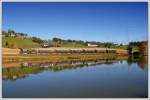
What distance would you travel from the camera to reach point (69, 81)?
6.79 meters

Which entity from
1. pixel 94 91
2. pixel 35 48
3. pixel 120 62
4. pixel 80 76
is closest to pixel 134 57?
pixel 120 62

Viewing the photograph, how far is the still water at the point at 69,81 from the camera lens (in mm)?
5559

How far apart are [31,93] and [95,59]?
191 inches

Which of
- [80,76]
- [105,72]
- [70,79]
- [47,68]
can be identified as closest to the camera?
[70,79]

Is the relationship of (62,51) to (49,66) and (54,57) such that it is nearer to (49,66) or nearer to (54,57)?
(54,57)

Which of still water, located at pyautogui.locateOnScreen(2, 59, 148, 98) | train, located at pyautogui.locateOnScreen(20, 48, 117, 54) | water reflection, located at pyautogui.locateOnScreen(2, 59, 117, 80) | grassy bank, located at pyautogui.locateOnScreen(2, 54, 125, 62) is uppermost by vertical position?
train, located at pyautogui.locateOnScreen(20, 48, 117, 54)

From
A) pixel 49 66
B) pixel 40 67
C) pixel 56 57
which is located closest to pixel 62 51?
pixel 56 57

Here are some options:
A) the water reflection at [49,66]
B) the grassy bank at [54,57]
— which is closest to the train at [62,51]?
the grassy bank at [54,57]

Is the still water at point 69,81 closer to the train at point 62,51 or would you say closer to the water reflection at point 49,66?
the water reflection at point 49,66

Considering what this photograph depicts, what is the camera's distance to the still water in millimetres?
5559

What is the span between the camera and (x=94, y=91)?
580 centimetres

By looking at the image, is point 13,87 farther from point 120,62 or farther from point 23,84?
point 120,62

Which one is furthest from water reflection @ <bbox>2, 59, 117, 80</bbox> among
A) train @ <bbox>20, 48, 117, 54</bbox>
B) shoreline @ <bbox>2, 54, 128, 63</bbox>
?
train @ <bbox>20, 48, 117, 54</bbox>

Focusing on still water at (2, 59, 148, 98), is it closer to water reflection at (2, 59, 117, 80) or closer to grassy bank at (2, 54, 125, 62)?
water reflection at (2, 59, 117, 80)
